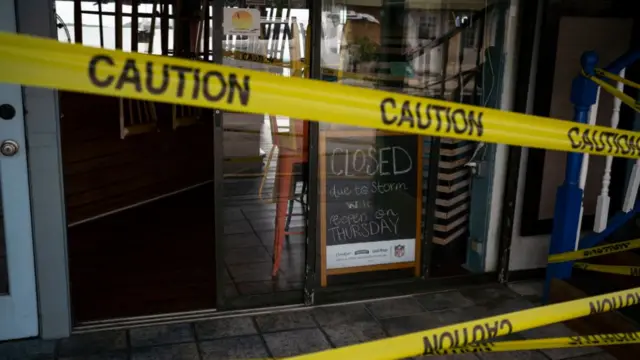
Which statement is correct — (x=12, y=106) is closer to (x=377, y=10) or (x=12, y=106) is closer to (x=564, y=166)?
(x=377, y=10)

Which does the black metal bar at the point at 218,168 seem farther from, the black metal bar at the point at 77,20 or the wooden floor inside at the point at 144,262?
the black metal bar at the point at 77,20

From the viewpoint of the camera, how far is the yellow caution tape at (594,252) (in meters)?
3.32

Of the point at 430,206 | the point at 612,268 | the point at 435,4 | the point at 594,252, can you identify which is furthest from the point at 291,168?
the point at 612,268

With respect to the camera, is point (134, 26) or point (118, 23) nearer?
point (118, 23)

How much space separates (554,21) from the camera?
3.67 meters

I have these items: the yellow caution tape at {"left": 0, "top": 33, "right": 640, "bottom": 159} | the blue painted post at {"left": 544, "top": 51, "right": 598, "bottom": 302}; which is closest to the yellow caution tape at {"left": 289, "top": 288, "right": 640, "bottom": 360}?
the yellow caution tape at {"left": 0, "top": 33, "right": 640, "bottom": 159}

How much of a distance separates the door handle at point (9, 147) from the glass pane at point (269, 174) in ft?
3.41

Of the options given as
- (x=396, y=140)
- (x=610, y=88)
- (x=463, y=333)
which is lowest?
(x=463, y=333)

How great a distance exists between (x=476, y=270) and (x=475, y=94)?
3.94 feet

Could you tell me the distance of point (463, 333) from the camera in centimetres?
179

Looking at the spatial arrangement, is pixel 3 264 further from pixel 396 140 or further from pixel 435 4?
pixel 435 4

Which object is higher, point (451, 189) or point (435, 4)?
point (435, 4)

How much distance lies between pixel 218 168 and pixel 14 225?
1.06m

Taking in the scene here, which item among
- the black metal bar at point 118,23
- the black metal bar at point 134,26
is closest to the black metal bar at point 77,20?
the black metal bar at point 118,23
